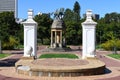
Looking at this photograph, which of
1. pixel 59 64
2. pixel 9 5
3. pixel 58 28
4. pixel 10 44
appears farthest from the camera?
pixel 9 5

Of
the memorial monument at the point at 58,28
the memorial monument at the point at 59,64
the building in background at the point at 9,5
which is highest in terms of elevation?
the building in background at the point at 9,5

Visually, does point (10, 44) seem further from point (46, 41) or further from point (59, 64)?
point (59, 64)

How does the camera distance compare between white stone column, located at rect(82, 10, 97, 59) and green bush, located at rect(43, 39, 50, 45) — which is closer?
white stone column, located at rect(82, 10, 97, 59)

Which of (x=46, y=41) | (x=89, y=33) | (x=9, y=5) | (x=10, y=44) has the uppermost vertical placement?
(x=9, y=5)

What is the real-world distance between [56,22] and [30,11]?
1012 inches

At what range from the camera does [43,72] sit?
17.3m

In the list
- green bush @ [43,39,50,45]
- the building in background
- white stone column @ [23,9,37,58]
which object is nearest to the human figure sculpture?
green bush @ [43,39,50,45]

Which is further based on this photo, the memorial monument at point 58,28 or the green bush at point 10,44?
the green bush at point 10,44

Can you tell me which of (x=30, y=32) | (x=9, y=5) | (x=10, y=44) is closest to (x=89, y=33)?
(x=30, y=32)

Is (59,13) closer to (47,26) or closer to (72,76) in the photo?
(47,26)

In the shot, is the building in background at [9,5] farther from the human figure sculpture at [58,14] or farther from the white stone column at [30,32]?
the white stone column at [30,32]

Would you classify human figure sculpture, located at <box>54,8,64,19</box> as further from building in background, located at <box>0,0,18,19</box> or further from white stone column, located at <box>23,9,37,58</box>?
building in background, located at <box>0,0,18,19</box>

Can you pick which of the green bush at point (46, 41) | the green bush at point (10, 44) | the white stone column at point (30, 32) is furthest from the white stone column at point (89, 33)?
the green bush at point (46, 41)

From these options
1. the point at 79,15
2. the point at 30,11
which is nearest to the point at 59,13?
the point at 30,11
